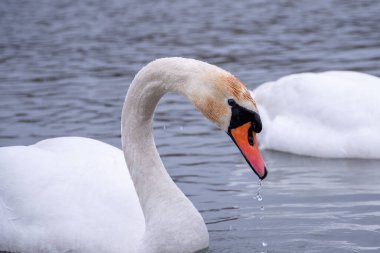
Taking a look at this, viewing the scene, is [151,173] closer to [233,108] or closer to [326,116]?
[233,108]

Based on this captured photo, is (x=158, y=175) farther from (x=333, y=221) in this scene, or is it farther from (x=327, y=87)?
(x=327, y=87)

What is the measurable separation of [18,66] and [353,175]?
28.8 feet

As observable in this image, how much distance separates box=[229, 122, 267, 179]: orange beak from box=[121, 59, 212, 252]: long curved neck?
534 millimetres

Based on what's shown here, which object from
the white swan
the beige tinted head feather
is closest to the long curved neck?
the white swan

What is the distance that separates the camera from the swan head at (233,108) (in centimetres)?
498

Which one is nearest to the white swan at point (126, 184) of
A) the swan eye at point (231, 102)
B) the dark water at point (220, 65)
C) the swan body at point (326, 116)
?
the swan eye at point (231, 102)

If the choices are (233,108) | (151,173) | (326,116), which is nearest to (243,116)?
(233,108)

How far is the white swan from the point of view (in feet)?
16.6

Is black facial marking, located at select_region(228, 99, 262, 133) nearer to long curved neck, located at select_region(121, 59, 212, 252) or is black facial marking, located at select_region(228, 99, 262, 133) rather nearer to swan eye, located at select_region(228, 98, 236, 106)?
swan eye, located at select_region(228, 98, 236, 106)

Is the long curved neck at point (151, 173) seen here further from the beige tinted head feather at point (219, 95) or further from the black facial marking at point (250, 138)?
the black facial marking at point (250, 138)

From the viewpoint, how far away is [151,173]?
5.77m

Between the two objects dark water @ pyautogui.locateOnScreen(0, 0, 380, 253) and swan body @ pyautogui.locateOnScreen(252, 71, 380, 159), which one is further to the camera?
swan body @ pyautogui.locateOnScreen(252, 71, 380, 159)

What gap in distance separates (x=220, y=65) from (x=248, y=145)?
9616 mm

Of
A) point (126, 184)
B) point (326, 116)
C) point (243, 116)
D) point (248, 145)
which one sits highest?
point (243, 116)
